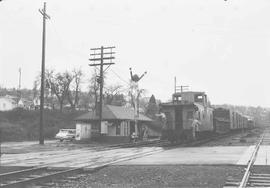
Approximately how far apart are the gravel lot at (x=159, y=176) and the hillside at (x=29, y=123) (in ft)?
130

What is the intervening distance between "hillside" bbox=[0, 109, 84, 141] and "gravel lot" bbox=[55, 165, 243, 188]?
130 feet

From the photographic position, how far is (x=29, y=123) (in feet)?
217

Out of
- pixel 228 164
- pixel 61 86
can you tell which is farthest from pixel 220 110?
pixel 61 86

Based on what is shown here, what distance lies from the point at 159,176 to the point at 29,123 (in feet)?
188

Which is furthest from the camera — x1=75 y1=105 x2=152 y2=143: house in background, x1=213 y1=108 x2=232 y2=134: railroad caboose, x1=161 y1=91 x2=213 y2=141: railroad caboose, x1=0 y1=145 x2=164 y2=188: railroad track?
x1=213 y1=108 x2=232 y2=134: railroad caboose

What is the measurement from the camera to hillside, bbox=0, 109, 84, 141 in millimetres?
53219

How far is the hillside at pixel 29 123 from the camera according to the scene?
53.2 meters

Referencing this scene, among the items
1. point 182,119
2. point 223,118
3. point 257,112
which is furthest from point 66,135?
point 257,112

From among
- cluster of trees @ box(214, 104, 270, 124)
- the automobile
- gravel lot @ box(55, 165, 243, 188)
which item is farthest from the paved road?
cluster of trees @ box(214, 104, 270, 124)

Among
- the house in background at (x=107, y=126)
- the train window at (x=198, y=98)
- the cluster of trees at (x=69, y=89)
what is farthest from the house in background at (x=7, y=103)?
the train window at (x=198, y=98)

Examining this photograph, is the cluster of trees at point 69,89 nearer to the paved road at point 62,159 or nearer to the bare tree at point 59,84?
Result: the bare tree at point 59,84

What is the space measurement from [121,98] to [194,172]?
78345 millimetres

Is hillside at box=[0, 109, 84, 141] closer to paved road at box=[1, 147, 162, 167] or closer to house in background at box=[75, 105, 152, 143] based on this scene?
house in background at box=[75, 105, 152, 143]

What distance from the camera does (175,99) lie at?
1280 inches
